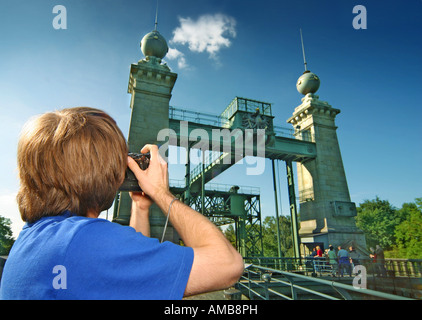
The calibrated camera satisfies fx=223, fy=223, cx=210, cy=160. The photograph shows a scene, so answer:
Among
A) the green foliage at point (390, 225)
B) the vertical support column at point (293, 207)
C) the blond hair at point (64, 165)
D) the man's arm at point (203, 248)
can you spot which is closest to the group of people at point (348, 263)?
the vertical support column at point (293, 207)

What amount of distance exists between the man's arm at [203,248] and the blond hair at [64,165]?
24 cm

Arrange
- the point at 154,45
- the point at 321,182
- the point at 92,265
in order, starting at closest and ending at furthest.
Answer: the point at 92,265
the point at 154,45
the point at 321,182

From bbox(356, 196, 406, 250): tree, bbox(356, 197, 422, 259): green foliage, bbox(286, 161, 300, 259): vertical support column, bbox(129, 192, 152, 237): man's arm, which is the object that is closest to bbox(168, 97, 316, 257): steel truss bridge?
bbox(286, 161, 300, 259): vertical support column

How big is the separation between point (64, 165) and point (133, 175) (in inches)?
15.7

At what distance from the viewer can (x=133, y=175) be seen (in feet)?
4.54

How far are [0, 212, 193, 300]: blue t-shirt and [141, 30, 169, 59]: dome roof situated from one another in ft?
52.5

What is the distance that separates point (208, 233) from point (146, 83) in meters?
14.3

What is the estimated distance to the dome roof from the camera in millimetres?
14625

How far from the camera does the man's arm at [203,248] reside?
0.96m

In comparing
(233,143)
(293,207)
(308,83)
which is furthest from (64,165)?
(308,83)

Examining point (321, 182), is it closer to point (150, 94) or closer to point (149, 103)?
point (149, 103)

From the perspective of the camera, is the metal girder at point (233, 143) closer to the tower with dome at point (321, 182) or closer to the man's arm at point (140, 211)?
the tower with dome at point (321, 182)

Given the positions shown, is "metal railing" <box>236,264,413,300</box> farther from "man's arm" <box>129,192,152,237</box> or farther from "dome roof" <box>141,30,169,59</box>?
"dome roof" <box>141,30,169,59</box>

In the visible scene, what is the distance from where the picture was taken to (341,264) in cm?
1116
